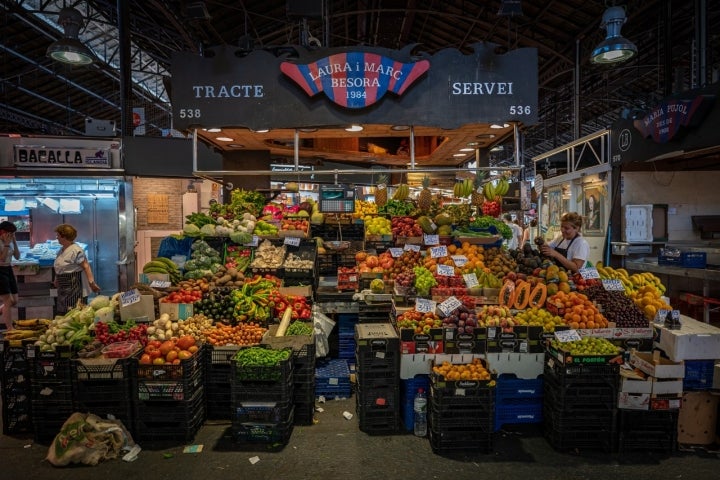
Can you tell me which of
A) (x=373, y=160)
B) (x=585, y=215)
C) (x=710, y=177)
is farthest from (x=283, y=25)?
(x=710, y=177)

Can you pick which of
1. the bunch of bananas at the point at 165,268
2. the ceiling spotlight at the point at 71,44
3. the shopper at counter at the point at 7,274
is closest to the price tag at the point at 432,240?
the bunch of bananas at the point at 165,268

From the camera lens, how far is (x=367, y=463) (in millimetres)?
3615

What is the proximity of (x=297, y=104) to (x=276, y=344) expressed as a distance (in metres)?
3.10

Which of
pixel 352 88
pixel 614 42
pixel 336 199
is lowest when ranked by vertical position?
pixel 336 199

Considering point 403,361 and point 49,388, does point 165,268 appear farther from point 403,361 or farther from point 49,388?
point 403,361

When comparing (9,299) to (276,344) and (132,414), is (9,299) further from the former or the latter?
(276,344)

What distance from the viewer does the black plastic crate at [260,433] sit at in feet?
12.8

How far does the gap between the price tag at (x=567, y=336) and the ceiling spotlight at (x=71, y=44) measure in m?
7.98

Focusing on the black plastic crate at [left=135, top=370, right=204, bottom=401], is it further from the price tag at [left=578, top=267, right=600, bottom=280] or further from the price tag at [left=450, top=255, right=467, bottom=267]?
the price tag at [left=578, top=267, right=600, bottom=280]

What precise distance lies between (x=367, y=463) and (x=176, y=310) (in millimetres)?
2690

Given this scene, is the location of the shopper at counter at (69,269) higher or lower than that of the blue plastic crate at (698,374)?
higher

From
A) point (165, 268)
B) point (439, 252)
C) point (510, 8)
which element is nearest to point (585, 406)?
point (439, 252)

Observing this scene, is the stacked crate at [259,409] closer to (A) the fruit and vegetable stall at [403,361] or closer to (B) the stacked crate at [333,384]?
(A) the fruit and vegetable stall at [403,361]

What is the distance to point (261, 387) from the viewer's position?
12.8 feet
